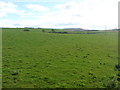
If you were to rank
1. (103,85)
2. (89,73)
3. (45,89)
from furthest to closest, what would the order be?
(89,73) < (103,85) < (45,89)

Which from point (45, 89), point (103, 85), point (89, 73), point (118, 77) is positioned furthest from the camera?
point (89, 73)

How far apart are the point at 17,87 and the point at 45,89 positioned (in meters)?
2.01

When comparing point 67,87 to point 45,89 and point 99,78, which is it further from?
point 99,78

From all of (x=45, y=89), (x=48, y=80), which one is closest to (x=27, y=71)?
(x=48, y=80)

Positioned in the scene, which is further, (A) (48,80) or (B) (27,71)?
(B) (27,71)

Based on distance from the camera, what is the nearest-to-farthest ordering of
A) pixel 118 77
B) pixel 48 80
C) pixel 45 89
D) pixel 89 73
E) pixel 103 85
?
pixel 45 89 < pixel 103 85 < pixel 48 80 < pixel 118 77 < pixel 89 73

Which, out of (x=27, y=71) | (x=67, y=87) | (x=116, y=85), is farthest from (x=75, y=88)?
(x=27, y=71)

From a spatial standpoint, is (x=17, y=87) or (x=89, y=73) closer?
→ (x=17, y=87)

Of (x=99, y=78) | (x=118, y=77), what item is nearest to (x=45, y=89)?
(x=99, y=78)

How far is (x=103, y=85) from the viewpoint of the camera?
10.7 m

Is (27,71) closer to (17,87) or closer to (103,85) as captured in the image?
(17,87)

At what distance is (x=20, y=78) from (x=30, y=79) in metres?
0.86

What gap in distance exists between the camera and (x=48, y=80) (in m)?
11.6

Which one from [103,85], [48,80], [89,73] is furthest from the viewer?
[89,73]
